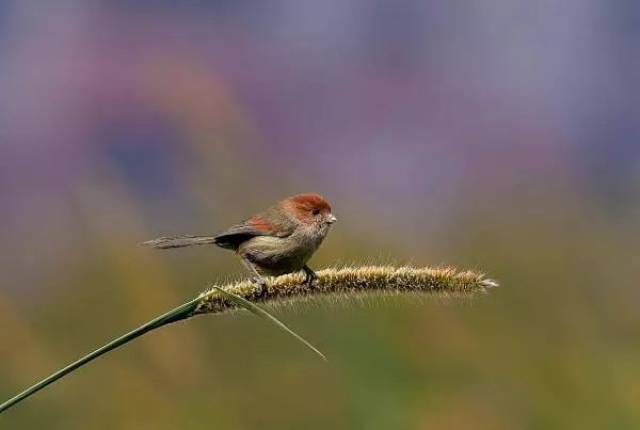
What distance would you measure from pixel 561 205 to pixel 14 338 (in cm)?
254

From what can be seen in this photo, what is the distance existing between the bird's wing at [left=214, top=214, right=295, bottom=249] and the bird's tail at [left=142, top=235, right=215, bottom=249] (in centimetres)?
12

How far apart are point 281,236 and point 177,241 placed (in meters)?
0.39

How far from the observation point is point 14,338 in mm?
3908

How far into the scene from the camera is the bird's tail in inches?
79.0

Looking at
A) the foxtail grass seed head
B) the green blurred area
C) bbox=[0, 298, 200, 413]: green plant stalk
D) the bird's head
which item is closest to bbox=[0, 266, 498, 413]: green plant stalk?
the foxtail grass seed head

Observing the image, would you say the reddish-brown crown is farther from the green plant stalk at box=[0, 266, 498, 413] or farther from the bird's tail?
the green plant stalk at box=[0, 266, 498, 413]

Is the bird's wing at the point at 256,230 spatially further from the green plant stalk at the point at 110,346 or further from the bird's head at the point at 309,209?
the green plant stalk at the point at 110,346

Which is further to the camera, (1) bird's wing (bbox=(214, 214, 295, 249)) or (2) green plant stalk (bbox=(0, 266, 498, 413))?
(1) bird's wing (bbox=(214, 214, 295, 249))

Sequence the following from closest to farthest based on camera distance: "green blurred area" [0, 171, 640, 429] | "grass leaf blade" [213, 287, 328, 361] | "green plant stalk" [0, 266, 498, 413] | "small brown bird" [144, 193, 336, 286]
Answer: "grass leaf blade" [213, 287, 328, 361]
"green plant stalk" [0, 266, 498, 413]
"small brown bird" [144, 193, 336, 286]
"green blurred area" [0, 171, 640, 429]

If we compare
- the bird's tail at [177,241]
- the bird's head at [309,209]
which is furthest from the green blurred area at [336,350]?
the bird's tail at [177,241]

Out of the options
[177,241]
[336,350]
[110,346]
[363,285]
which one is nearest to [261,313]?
[110,346]

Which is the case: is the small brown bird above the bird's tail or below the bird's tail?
below

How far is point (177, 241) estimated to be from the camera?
209 cm

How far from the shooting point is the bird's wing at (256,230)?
2422mm
